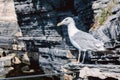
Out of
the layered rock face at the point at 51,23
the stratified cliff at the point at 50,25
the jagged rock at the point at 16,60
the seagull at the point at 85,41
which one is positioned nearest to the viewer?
the seagull at the point at 85,41

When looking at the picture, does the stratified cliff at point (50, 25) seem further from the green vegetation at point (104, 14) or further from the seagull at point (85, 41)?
the seagull at point (85, 41)

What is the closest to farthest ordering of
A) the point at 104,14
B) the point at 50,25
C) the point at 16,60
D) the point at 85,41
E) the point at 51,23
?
the point at 85,41, the point at 104,14, the point at 51,23, the point at 50,25, the point at 16,60

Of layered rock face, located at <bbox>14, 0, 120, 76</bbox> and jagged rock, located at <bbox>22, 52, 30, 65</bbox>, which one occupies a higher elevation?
layered rock face, located at <bbox>14, 0, 120, 76</bbox>

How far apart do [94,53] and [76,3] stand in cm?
519

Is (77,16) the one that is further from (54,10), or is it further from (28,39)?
(28,39)

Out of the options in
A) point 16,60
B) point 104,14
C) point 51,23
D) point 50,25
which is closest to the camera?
point 104,14

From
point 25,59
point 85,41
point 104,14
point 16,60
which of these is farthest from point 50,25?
point 85,41

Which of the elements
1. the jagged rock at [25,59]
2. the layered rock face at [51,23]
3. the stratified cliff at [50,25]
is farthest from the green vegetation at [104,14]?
the jagged rock at [25,59]

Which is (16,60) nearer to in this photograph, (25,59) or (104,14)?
(25,59)

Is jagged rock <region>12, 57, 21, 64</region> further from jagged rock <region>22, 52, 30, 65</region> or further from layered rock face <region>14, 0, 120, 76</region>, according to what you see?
layered rock face <region>14, 0, 120, 76</region>

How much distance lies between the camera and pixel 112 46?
25.2ft

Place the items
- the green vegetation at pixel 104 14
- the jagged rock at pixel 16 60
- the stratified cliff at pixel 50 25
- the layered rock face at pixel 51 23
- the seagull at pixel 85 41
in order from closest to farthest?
the seagull at pixel 85 41, the green vegetation at pixel 104 14, the stratified cliff at pixel 50 25, the layered rock face at pixel 51 23, the jagged rock at pixel 16 60

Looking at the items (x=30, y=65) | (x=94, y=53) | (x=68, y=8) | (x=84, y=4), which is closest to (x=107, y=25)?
(x=94, y=53)

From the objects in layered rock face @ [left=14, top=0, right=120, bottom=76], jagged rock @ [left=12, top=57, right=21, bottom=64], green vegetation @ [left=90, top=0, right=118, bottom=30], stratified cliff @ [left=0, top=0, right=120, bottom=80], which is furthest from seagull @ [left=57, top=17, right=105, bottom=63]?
jagged rock @ [left=12, top=57, right=21, bottom=64]
